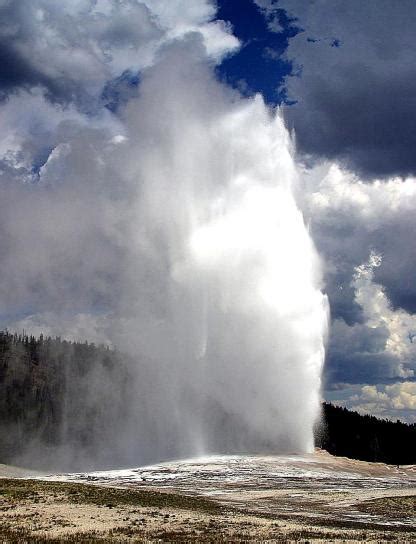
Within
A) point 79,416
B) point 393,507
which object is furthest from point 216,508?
point 79,416

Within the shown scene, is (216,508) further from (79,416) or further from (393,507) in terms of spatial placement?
(79,416)

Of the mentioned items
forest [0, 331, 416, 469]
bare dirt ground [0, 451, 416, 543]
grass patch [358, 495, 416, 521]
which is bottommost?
grass patch [358, 495, 416, 521]

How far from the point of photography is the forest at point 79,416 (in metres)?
107

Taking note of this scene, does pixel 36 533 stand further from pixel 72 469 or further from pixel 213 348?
pixel 213 348

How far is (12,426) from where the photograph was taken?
119 metres

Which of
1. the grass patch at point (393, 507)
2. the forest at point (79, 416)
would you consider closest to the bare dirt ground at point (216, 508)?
the grass patch at point (393, 507)

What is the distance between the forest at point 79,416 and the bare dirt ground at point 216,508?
125 feet

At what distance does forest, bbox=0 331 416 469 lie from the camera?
107m

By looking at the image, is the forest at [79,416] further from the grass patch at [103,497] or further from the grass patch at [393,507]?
the grass patch at [393,507]

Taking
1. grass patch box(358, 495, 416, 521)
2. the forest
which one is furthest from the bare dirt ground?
the forest

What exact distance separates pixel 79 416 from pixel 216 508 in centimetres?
8848

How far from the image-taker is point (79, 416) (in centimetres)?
12138

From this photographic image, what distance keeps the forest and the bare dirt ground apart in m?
38.0

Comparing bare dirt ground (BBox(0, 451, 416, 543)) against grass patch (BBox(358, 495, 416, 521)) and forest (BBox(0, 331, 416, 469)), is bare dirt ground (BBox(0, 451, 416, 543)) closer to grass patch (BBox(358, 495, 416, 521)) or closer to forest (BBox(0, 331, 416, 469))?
grass patch (BBox(358, 495, 416, 521))
